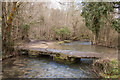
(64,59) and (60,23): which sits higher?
(60,23)

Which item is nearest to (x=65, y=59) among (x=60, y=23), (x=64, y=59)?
(x=64, y=59)

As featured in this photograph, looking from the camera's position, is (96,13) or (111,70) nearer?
(111,70)

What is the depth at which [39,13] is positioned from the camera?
1689 cm

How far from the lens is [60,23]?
60.9 feet

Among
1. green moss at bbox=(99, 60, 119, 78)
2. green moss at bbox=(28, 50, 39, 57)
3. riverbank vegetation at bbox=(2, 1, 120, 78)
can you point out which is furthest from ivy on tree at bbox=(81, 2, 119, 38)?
green moss at bbox=(28, 50, 39, 57)

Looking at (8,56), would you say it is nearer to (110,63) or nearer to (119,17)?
(110,63)

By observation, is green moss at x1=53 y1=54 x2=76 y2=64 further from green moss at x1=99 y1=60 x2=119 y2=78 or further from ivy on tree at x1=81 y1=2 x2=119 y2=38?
ivy on tree at x1=81 y1=2 x2=119 y2=38

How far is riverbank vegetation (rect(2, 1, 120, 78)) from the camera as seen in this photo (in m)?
7.71

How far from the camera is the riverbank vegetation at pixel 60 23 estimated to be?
771 cm

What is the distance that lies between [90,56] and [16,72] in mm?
4339

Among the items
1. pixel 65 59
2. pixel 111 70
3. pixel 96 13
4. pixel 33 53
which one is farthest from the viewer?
pixel 96 13

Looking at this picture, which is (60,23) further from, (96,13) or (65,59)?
(65,59)

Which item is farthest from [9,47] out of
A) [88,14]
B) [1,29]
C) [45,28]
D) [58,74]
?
[45,28]

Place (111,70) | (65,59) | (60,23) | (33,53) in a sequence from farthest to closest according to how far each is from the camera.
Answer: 1. (60,23)
2. (33,53)
3. (65,59)
4. (111,70)
